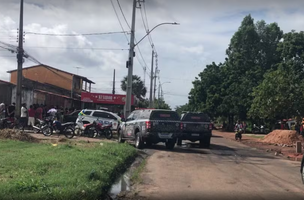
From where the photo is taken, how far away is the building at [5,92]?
92.8 ft

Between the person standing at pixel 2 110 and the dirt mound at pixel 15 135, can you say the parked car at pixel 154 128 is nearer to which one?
the dirt mound at pixel 15 135

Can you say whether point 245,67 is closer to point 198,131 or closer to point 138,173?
point 198,131

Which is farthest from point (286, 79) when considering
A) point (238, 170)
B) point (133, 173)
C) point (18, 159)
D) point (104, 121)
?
point (18, 159)

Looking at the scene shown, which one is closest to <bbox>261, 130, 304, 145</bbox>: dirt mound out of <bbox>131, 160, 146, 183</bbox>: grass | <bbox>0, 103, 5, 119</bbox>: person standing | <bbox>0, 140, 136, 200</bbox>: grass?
<bbox>131, 160, 146, 183</bbox>: grass

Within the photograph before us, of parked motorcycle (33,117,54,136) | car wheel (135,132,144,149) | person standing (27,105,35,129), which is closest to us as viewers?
car wheel (135,132,144,149)

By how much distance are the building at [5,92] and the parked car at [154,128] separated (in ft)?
43.7

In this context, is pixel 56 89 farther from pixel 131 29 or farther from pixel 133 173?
pixel 133 173

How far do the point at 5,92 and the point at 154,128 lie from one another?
607 inches

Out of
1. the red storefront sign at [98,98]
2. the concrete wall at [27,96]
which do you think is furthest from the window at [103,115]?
the red storefront sign at [98,98]

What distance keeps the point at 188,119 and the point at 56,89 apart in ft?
93.1

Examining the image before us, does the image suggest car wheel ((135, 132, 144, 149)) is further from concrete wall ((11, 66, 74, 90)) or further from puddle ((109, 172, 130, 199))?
concrete wall ((11, 66, 74, 90))

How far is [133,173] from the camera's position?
1149 cm

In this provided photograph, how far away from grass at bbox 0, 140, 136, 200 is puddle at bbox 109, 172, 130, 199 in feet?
0.43

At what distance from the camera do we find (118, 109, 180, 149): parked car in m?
18.1
